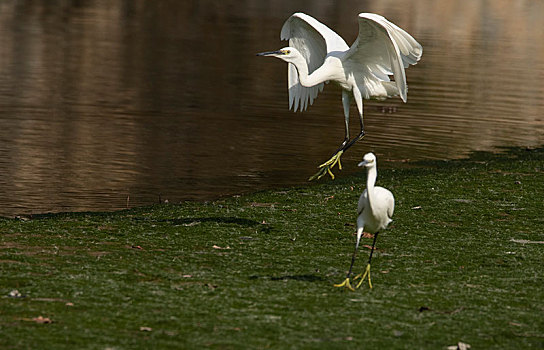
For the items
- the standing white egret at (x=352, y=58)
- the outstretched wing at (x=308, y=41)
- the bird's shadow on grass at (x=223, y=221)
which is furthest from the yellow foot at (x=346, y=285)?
the outstretched wing at (x=308, y=41)

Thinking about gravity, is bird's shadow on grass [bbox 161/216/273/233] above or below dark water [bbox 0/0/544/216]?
above

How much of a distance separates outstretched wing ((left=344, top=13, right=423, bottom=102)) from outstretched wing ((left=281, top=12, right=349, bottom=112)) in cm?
61

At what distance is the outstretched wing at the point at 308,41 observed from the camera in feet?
40.8

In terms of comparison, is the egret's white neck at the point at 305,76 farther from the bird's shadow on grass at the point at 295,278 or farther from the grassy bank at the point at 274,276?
the bird's shadow on grass at the point at 295,278

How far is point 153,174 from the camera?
55.3 feet

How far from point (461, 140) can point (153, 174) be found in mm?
8954

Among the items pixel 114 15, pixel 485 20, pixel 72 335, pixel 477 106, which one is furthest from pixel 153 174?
pixel 485 20

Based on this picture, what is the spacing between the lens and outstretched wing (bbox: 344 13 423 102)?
10.6 meters

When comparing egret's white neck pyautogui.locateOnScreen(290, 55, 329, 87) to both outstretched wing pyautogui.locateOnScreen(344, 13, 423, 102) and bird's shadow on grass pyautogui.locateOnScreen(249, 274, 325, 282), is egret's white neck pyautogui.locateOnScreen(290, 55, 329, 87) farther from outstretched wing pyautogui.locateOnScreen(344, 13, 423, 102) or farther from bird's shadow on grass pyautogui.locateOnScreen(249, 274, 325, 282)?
bird's shadow on grass pyautogui.locateOnScreen(249, 274, 325, 282)

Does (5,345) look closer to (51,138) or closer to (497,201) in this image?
(497,201)

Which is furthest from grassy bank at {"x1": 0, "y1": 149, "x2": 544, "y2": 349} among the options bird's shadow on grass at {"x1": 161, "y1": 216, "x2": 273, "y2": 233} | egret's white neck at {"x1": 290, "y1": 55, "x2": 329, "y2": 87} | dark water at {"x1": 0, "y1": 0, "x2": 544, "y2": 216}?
dark water at {"x1": 0, "y1": 0, "x2": 544, "y2": 216}

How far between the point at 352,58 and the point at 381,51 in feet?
1.58

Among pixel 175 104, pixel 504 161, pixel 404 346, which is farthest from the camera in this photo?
pixel 175 104

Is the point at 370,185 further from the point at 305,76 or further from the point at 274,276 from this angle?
the point at 305,76
